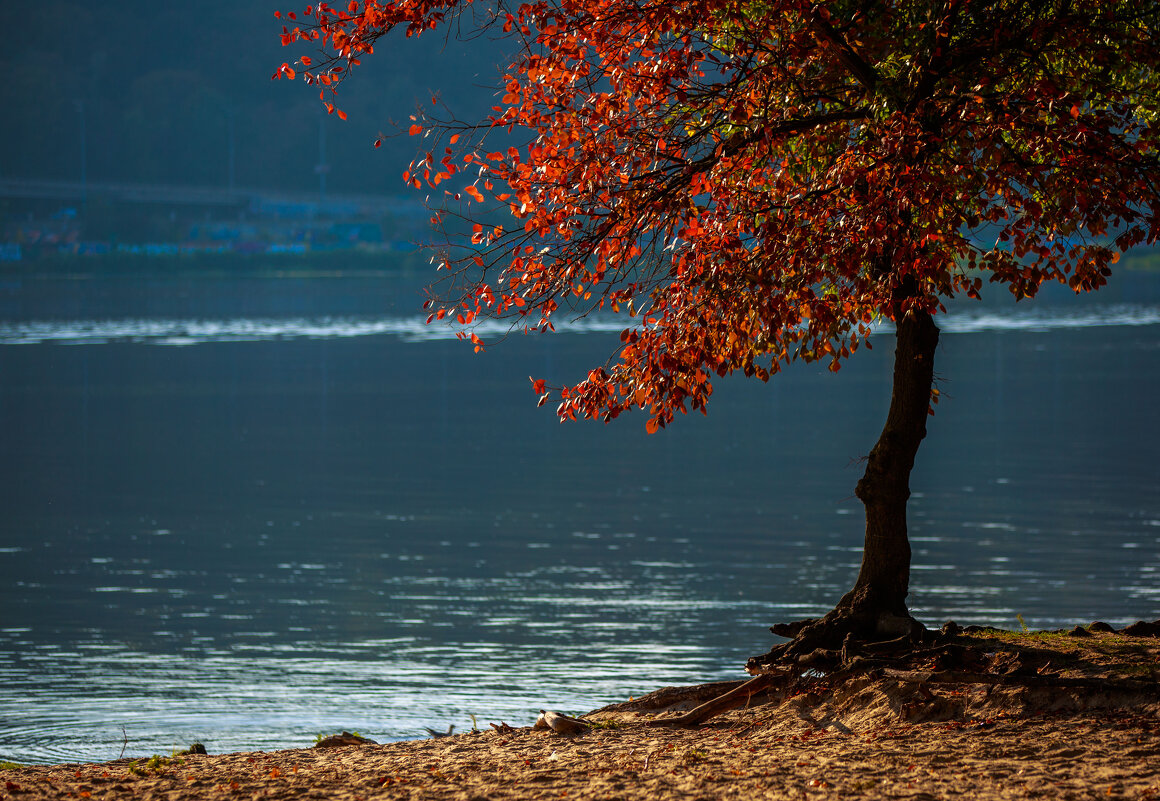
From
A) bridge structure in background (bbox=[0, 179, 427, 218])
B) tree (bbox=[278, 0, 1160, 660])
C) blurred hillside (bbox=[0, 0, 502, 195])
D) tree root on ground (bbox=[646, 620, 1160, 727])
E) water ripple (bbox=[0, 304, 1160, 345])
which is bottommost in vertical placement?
tree root on ground (bbox=[646, 620, 1160, 727])

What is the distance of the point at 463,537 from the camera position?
1047 inches

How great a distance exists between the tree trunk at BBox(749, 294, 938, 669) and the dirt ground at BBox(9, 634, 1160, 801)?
859 mm

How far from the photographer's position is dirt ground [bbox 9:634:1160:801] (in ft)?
26.9

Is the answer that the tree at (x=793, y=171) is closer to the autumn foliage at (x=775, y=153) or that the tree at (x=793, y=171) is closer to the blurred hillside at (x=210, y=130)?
the autumn foliage at (x=775, y=153)

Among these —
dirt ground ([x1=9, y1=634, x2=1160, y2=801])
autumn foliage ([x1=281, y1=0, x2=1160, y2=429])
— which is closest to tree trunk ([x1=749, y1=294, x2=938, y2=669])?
autumn foliage ([x1=281, y1=0, x2=1160, y2=429])

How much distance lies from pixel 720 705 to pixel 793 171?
15.1 feet

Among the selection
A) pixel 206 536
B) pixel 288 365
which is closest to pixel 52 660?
pixel 206 536

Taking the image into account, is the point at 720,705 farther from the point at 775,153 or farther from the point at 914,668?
the point at 775,153

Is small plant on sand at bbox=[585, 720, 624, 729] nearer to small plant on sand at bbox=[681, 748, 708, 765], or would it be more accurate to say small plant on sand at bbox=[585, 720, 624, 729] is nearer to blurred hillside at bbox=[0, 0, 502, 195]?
small plant on sand at bbox=[681, 748, 708, 765]

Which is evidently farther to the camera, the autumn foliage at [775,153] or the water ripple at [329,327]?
the water ripple at [329,327]

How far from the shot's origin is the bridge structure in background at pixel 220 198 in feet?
490

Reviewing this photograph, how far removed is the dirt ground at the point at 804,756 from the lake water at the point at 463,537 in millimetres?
4941

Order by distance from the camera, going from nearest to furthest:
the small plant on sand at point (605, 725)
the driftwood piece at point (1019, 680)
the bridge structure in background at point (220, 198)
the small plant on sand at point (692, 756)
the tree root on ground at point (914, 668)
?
the small plant on sand at point (692, 756), the driftwood piece at point (1019, 680), the tree root on ground at point (914, 668), the small plant on sand at point (605, 725), the bridge structure in background at point (220, 198)

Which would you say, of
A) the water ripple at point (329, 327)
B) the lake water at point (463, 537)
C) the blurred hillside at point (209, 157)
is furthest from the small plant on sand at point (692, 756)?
the blurred hillside at point (209, 157)
